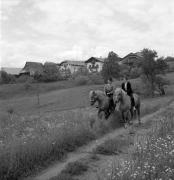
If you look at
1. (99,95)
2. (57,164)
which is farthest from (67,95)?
(57,164)

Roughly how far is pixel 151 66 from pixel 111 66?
57.7 ft

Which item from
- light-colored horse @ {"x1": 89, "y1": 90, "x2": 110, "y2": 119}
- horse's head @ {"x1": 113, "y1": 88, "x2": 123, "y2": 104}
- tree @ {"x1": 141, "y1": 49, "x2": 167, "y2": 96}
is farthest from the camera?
tree @ {"x1": 141, "y1": 49, "x2": 167, "y2": 96}

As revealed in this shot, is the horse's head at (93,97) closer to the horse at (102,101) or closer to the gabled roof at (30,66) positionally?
the horse at (102,101)

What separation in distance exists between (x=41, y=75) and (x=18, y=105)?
34170 millimetres

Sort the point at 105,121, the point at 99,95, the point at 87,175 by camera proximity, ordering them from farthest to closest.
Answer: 1. the point at 99,95
2. the point at 105,121
3. the point at 87,175

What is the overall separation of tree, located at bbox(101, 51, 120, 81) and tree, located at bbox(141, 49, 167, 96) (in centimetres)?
1507

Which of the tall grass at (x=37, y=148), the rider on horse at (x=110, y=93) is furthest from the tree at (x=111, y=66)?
the tall grass at (x=37, y=148)

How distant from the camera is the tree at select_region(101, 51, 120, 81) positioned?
60009 mm

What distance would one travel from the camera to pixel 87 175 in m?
7.82

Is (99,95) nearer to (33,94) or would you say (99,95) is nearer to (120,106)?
(120,106)

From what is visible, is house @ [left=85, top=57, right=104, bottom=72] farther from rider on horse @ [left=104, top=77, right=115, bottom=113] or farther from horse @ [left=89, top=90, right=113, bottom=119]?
horse @ [left=89, top=90, right=113, bottom=119]

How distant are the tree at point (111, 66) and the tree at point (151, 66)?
49.4 ft

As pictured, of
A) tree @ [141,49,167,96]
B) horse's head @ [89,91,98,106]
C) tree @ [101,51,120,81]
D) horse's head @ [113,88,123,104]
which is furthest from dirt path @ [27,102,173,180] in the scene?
tree @ [101,51,120,81]

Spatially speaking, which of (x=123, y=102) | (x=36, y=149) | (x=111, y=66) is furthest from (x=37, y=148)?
(x=111, y=66)
